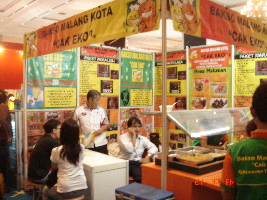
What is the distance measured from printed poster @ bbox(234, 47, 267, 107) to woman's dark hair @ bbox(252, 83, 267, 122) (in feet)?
10.9

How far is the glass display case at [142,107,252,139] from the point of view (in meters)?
2.55

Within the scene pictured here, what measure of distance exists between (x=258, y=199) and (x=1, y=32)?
41.0 feet

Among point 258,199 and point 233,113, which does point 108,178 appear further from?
point 258,199

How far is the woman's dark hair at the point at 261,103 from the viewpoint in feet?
→ 4.84

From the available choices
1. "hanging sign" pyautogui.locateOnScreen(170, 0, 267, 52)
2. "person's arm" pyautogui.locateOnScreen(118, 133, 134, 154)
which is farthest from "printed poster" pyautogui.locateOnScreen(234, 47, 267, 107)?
"person's arm" pyautogui.locateOnScreen(118, 133, 134, 154)

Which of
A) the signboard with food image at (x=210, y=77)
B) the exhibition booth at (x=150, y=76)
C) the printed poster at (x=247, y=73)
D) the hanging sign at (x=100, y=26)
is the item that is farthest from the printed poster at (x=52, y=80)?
the printed poster at (x=247, y=73)

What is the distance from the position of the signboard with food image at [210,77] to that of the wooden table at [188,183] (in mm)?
2548

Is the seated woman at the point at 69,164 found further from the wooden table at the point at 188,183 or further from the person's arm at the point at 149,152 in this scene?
the person's arm at the point at 149,152

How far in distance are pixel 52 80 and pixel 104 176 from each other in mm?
2246

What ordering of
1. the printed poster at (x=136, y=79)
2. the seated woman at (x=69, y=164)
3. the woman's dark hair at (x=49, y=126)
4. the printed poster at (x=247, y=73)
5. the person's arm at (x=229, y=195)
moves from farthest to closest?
the printed poster at (x=136, y=79) < the printed poster at (x=247, y=73) < the woman's dark hair at (x=49, y=126) < the seated woman at (x=69, y=164) < the person's arm at (x=229, y=195)

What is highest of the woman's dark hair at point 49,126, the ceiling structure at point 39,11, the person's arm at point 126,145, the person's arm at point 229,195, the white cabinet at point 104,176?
the ceiling structure at point 39,11

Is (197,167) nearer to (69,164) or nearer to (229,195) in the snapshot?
(229,195)

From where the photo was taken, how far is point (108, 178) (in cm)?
321

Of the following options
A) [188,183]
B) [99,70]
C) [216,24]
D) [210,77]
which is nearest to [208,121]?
[188,183]
